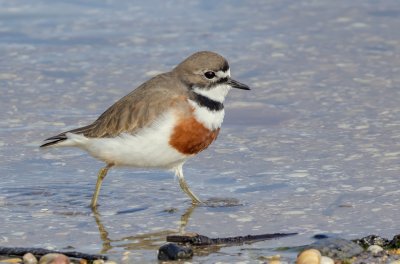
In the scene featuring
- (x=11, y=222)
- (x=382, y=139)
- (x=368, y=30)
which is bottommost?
(x=11, y=222)

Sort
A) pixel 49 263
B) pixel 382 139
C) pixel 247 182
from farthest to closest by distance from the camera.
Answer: pixel 382 139 < pixel 247 182 < pixel 49 263

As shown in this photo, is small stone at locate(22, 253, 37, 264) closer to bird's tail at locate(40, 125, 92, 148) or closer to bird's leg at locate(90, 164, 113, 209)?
bird's leg at locate(90, 164, 113, 209)

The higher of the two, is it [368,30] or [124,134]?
[368,30]

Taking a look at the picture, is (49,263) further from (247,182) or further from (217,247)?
(247,182)

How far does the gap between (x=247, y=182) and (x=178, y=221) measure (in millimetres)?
918

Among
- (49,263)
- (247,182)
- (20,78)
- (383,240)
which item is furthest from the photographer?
(20,78)

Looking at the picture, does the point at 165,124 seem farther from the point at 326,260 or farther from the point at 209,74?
the point at 326,260

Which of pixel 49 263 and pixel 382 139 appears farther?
pixel 382 139

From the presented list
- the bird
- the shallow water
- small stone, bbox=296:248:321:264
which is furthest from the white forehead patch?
small stone, bbox=296:248:321:264

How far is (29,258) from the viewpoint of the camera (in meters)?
5.74

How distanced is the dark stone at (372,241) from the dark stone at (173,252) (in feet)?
3.47

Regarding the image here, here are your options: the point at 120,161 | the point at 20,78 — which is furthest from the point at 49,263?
the point at 20,78

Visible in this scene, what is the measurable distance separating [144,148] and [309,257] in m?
1.79

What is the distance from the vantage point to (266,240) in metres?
6.26
